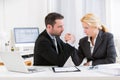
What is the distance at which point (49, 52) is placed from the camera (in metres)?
2.32

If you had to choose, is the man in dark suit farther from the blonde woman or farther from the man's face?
the blonde woman

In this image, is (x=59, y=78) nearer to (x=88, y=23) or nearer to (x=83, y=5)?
(x=88, y=23)

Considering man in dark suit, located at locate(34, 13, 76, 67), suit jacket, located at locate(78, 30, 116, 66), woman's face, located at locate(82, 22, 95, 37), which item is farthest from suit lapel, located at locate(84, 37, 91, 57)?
man in dark suit, located at locate(34, 13, 76, 67)

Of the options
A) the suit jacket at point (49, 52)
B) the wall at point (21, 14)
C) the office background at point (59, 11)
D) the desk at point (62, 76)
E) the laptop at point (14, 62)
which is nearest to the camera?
the desk at point (62, 76)

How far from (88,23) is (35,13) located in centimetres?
198

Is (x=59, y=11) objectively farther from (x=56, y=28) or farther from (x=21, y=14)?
(x=56, y=28)

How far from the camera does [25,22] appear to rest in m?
4.49

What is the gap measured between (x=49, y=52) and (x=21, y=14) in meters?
2.33

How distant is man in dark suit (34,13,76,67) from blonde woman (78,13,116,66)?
28 centimetres

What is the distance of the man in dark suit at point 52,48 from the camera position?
2303 mm

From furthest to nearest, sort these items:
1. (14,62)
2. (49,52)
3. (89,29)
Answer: (89,29) → (49,52) → (14,62)

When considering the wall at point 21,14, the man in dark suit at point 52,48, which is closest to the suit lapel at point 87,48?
the man in dark suit at point 52,48

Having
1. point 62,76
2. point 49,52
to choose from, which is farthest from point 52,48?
point 62,76

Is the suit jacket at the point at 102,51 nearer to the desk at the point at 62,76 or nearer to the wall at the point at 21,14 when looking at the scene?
the desk at the point at 62,76
